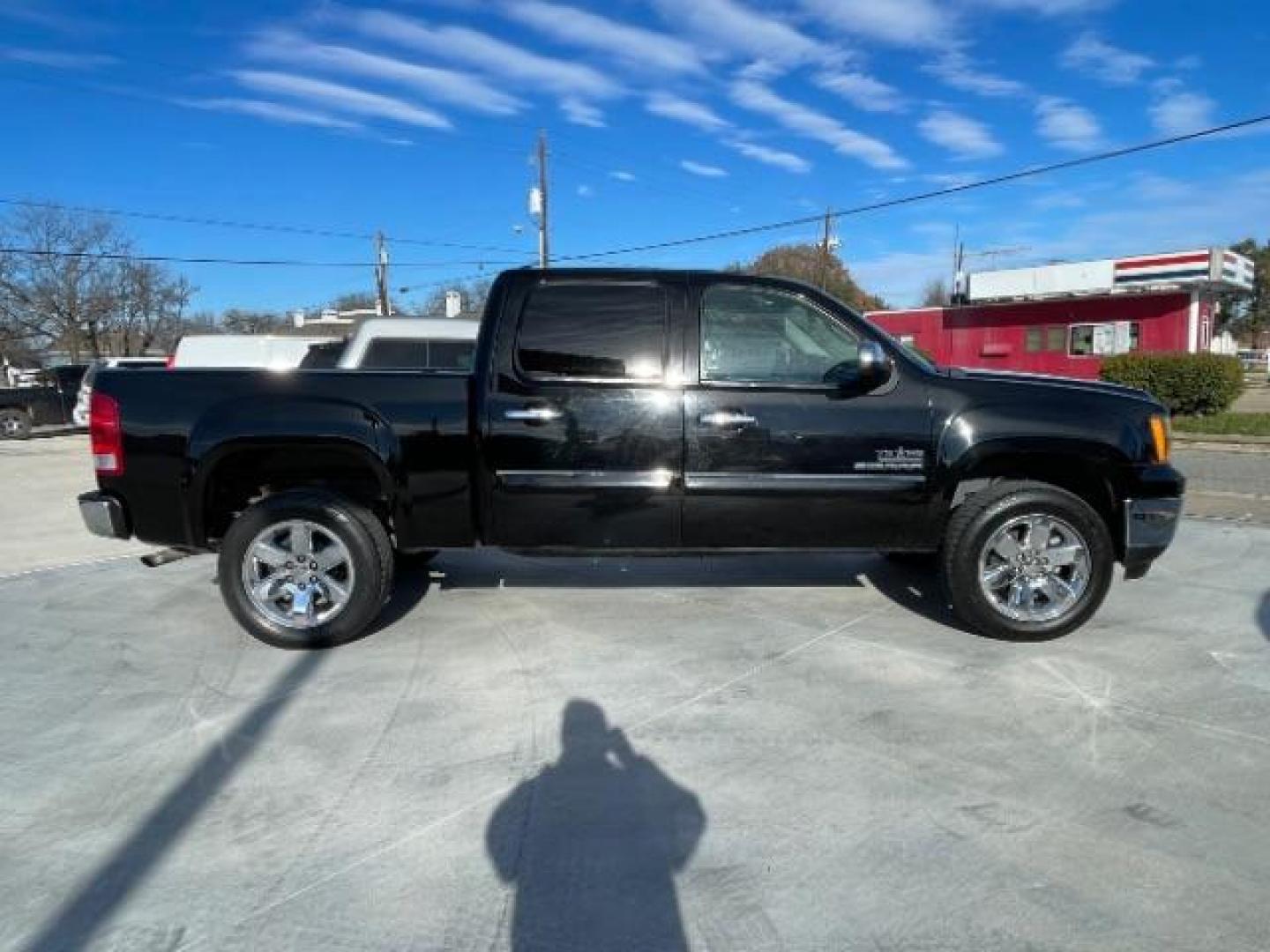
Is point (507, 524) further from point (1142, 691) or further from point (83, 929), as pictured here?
point (1142, 691)

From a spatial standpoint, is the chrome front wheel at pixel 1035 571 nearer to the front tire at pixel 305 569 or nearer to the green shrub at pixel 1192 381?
the front tire at pixel 305 569

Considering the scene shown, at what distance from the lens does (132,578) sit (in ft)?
20.5

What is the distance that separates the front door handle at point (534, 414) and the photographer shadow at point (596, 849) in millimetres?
1633

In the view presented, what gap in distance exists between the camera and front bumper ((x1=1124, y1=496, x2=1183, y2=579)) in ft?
14.9

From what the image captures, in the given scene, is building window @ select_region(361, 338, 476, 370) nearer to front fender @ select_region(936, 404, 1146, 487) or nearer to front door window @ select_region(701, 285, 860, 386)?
front door window @ select_region(701, 285, 860, 386)

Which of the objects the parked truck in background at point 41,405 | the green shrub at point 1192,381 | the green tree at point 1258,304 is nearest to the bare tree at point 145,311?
the parked truck in background at point 41,405

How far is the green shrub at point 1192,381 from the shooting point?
61.9ft

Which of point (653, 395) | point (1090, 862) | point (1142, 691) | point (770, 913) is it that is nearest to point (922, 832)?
point (1090, 862)

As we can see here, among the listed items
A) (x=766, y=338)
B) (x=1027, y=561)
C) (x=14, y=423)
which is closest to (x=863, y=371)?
(x=766, y=338)

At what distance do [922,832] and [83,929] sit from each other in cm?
248

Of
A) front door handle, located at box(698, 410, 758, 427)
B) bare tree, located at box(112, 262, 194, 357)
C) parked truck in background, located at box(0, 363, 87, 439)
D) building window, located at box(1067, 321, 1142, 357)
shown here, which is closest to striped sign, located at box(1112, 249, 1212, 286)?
building window, located at box(1067, 321, 1142, 357)

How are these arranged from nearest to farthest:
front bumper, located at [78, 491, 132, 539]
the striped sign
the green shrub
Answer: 1. front bumper, located at [78, 491, 132, 539]
2. the green shrub
3. the striped sign

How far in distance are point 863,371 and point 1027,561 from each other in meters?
1.35

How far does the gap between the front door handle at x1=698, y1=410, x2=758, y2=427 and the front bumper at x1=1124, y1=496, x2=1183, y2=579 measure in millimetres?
2008
